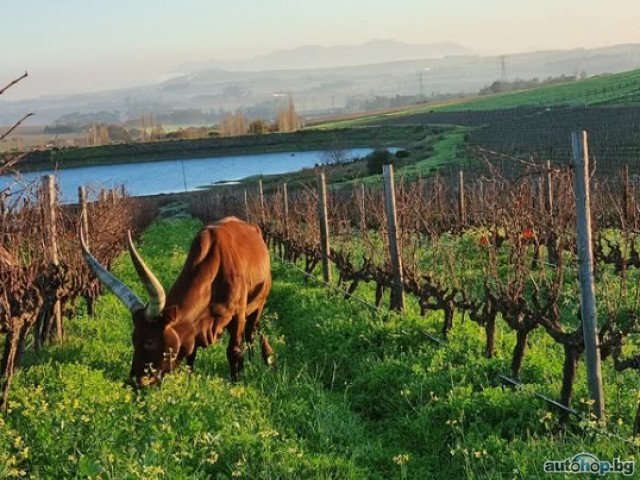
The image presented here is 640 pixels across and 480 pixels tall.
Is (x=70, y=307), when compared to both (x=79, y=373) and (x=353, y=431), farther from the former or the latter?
(x=353, y=431)

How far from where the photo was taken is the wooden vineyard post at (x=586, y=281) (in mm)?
5539

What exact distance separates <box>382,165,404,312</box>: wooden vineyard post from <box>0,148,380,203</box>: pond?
59.7 metres

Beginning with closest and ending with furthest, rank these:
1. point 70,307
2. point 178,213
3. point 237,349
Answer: point 237,349, point 70,307, point 178,213

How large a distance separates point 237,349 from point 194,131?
113882mm

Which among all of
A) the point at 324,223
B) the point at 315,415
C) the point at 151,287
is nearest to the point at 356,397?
the point at 315,415

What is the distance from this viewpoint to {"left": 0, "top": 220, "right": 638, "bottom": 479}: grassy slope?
4.93 m

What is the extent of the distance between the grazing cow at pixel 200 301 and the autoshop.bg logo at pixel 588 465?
131 inches

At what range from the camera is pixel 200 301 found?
7164mm

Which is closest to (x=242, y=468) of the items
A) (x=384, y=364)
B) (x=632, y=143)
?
(x=384, y=364)

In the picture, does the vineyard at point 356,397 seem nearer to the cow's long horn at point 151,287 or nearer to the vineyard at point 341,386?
the vineyard at point 341,386

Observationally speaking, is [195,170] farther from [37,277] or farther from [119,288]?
[119,288]

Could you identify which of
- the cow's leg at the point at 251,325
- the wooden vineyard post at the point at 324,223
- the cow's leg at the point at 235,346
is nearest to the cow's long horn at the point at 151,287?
the cow's leg at the point at 235,346

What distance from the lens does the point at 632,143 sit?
32.8m

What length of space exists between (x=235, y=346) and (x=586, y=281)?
12.0 feet
